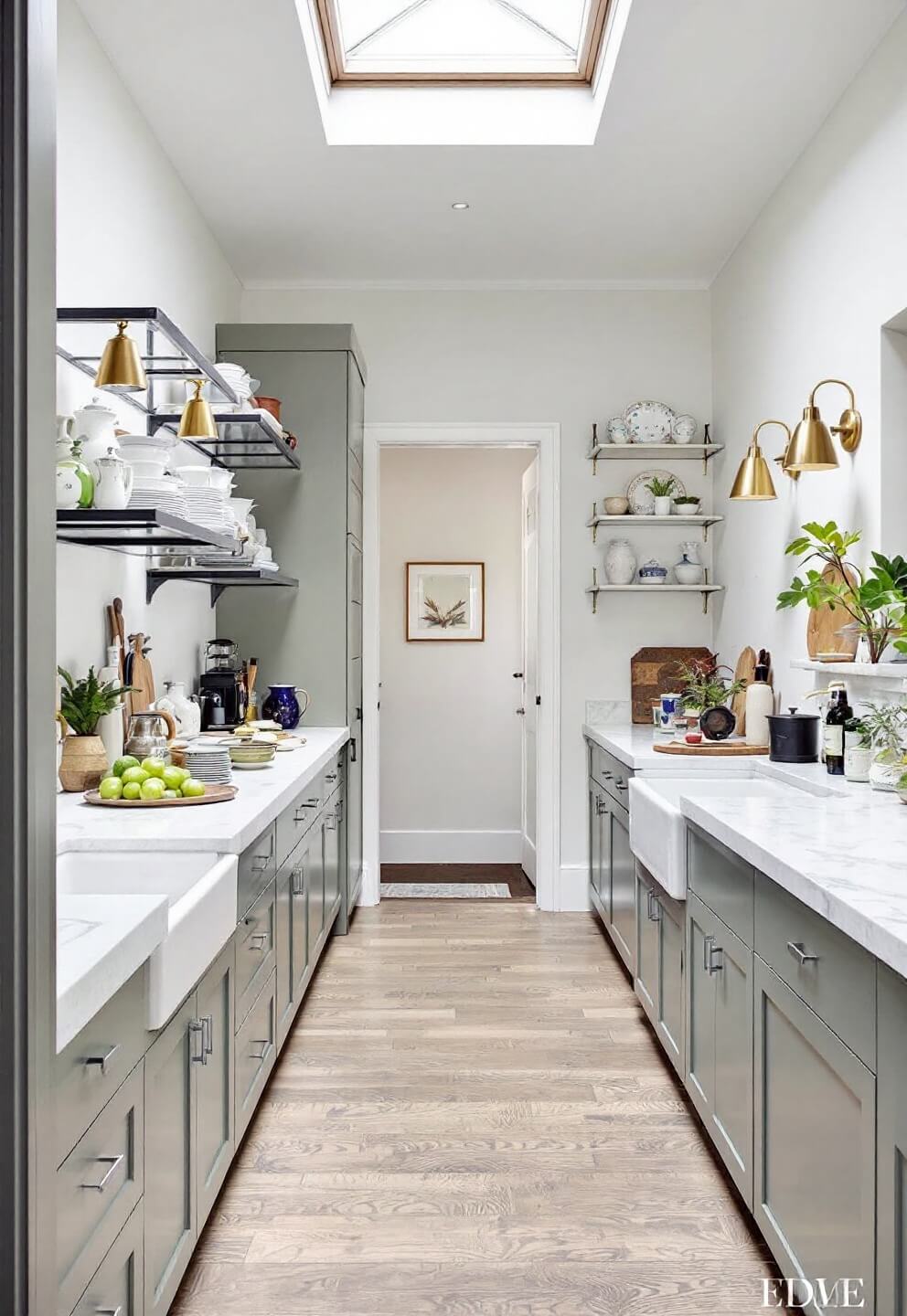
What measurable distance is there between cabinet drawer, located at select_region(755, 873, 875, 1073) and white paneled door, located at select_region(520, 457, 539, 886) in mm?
3073

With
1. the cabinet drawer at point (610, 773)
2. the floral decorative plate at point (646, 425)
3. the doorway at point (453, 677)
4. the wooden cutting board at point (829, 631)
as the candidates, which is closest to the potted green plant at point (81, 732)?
the cabinet drawer at point (610, 773)

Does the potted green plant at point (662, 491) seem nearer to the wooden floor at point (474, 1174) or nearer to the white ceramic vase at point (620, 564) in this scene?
the white ceramic vase at point (620, 564)

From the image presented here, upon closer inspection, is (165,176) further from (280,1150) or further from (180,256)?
(280,1150)

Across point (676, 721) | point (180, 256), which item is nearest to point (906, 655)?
point (676, 721)

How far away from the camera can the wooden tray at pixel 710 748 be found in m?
3.61

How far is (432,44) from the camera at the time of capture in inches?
129

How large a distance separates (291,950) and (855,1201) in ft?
6.06

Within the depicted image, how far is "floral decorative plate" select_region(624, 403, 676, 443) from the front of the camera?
15.4 ft

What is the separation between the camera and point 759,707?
3.82m

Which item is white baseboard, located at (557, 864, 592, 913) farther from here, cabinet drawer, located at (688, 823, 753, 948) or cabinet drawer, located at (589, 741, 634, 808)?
cabinet drawer, located at (688, 823, 753, 948)

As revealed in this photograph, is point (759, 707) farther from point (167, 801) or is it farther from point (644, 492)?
point (167, 801)

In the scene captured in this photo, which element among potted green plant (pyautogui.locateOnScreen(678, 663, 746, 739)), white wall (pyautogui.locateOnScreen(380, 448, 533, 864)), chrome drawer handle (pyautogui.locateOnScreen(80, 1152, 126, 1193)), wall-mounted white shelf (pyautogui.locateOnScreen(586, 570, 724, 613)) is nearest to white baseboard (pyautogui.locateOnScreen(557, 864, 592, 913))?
potted green plant (pyautogui.locateOnScreen(678, 663, 746, 739))

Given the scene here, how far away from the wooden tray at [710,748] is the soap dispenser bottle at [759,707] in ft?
0.36

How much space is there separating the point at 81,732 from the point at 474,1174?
1436 millimetres
